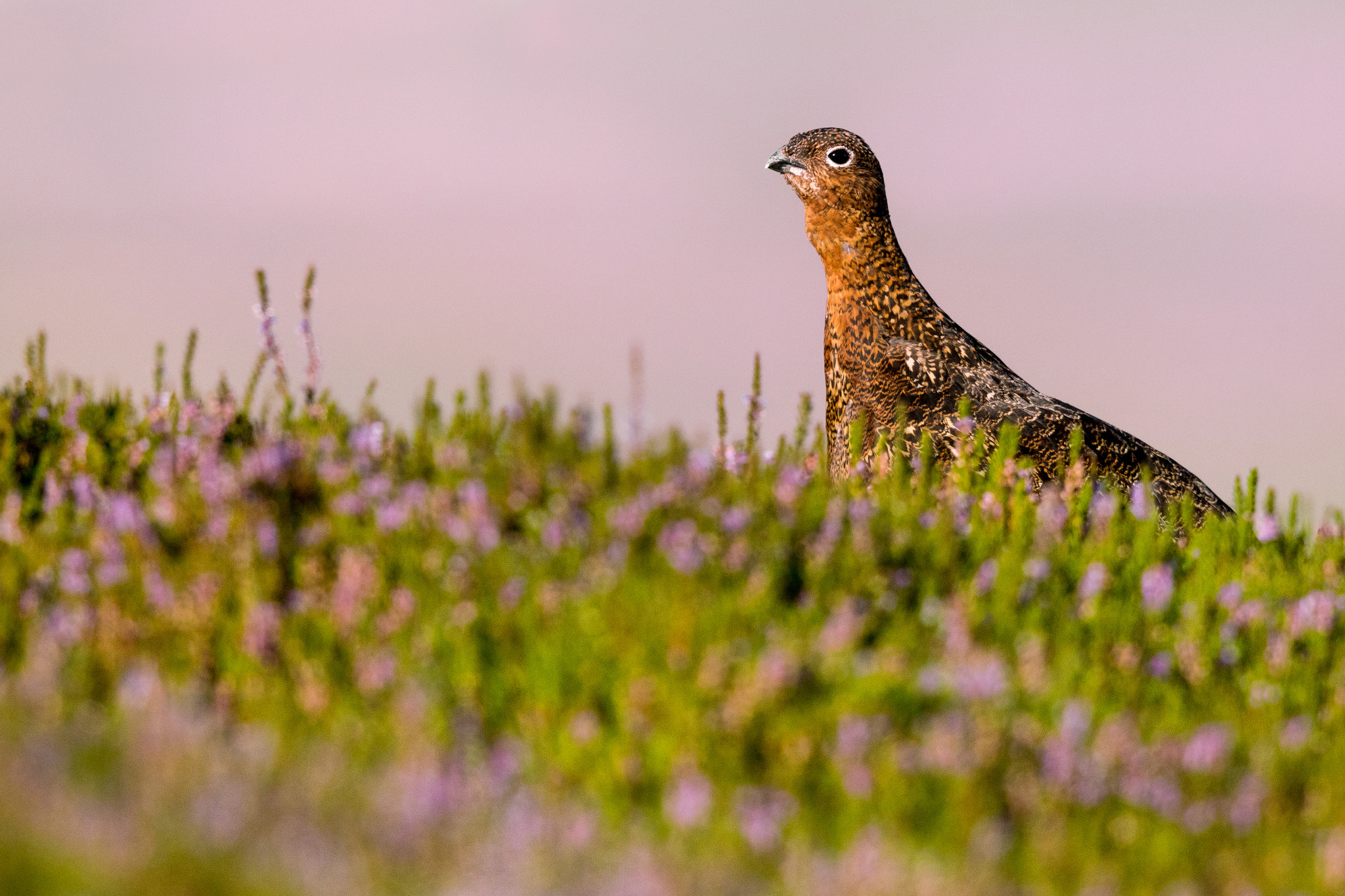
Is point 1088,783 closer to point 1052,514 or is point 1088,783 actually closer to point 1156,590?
point 1156,590

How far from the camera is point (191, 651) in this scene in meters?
4.20

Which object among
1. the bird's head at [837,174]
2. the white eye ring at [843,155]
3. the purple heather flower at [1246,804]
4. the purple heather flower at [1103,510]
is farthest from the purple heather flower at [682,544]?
the white eye ring at [843,155]

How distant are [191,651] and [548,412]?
1918mm

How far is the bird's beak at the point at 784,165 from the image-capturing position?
372 inches

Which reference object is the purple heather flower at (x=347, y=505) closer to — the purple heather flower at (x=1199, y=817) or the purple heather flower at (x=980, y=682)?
the purple heather flower at (x=980, y=682)

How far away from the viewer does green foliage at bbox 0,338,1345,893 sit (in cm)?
300

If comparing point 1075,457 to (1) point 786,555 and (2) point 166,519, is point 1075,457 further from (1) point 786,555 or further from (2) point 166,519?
(2) point 166,519

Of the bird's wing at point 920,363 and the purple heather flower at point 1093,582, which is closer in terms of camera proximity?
the purple heather flower at point 1093,582

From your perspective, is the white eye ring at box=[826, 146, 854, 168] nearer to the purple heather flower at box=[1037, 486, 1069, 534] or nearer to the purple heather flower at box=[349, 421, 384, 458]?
the purple heather flower at box=[1037, 486, 1069, 534]

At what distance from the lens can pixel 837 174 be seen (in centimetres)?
927

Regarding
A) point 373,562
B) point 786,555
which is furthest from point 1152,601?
point 373,562

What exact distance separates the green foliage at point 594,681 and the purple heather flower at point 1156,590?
1cm

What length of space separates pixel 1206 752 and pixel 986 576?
1366 mm

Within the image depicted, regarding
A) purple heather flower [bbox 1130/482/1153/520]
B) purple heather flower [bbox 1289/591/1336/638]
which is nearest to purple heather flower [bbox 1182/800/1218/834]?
purple heather flower [bbox 1289/591/1336/638]
